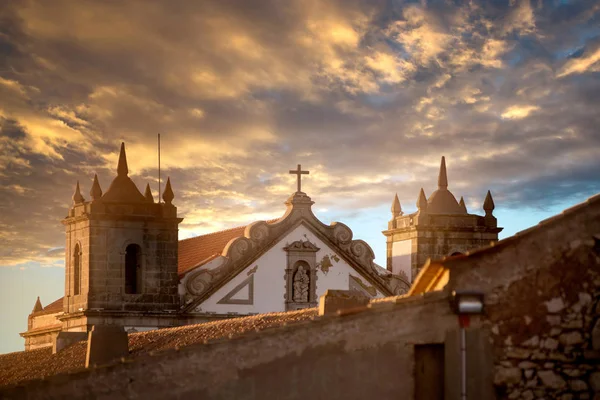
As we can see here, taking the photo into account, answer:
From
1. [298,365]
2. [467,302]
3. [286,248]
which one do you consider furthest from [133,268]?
[467,302]

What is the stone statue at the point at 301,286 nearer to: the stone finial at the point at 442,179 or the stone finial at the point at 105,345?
the stone finial at the point at 442,179

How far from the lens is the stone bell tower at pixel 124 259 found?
33.5 metres

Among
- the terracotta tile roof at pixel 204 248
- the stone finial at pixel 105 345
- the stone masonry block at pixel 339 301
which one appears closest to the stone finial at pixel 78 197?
Result: the terracotta tile roof at pixel 204 248

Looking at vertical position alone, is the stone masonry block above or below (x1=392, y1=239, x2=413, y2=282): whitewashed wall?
below

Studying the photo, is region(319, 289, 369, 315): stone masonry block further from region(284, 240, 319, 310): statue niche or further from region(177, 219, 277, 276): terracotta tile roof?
region(177, 219, 277, 276): terracotta tile roof

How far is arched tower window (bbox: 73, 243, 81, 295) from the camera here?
114 ft

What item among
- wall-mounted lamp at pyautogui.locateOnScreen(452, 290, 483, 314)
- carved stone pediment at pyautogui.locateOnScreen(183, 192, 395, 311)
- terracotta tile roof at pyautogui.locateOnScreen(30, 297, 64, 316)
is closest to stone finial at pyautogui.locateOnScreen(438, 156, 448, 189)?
carved stone pediment at pyautogui.locateOnScreen(183, 192, 395, 311)

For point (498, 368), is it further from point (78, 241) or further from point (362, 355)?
point (78, 241)

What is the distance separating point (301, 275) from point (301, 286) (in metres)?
0.37

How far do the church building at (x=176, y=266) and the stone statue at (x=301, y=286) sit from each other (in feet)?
0.11

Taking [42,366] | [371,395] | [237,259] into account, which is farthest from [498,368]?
[237,259]

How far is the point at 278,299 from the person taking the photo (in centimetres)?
3509

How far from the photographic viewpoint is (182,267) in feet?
124

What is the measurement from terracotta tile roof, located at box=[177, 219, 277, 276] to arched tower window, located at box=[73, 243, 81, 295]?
3394 millimetres
